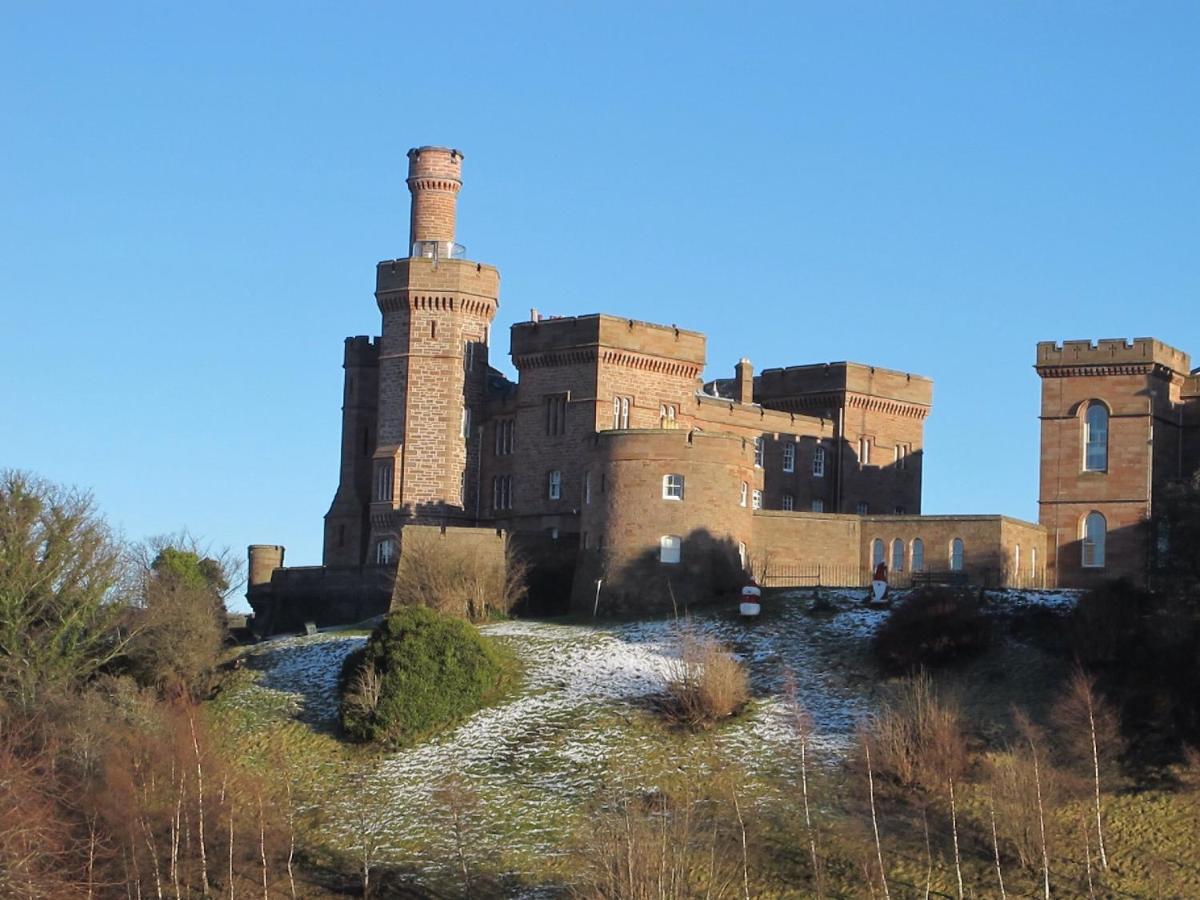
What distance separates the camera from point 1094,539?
6956 centimetres

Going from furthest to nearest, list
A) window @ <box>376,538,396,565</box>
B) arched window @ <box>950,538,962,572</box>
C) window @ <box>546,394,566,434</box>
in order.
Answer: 1. window @ <box>546,394,566,434</box>
2. window @ <box>376,538,396,565</box>
3. arched window @ <box>950,538,962,572</box>

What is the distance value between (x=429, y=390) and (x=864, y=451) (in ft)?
56.1

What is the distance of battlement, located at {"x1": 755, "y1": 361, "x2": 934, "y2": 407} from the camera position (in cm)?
8538

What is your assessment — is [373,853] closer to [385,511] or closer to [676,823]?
[676,823]

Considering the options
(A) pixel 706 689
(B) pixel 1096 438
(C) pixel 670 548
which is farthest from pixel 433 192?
(A) pixel 706 689

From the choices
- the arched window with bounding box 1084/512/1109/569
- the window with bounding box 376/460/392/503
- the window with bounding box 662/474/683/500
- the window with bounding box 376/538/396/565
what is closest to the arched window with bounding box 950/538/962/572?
the arched window with bounding box 1084/512/1109/569

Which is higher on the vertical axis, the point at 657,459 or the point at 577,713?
the point at 657,459

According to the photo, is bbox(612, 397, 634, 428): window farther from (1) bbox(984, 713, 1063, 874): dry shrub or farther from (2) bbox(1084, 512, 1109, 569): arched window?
(1) bbox(984, 713, 1063, 874): dry shrub

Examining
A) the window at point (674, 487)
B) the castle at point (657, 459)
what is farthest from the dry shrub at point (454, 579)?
the window at point (674, 487)

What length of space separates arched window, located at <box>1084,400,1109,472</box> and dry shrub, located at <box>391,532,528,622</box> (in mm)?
16684

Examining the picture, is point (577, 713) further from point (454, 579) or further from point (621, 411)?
point (621, 411)

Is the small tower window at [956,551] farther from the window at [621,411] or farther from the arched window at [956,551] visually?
→ the window at [621,411]

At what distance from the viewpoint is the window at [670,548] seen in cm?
6625

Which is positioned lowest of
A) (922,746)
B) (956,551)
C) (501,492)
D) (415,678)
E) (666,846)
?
(666,846)
